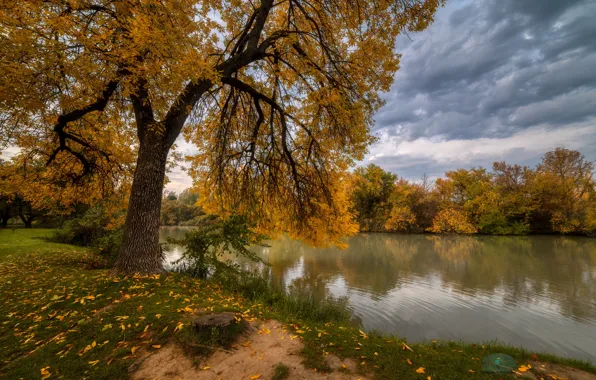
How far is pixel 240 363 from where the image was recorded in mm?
2973

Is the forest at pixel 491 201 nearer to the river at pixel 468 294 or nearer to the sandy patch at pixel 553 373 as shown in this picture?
the river at pixel 468 294

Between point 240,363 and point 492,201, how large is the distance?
3743 cm

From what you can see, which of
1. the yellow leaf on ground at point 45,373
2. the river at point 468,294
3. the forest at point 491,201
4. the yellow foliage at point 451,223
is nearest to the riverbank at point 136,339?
the yellow leaf on ground at point 45,373

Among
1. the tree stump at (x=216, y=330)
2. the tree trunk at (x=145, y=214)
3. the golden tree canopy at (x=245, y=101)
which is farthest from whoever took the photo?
the tree trunk at (x=145, y=214)

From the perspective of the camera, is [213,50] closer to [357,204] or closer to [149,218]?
[149,218]

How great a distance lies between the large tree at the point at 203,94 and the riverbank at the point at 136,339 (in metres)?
1.15

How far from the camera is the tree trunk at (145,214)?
18.0 feet

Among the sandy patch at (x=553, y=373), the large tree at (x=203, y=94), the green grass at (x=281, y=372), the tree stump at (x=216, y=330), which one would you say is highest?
the large tree at (x=203, y=94)

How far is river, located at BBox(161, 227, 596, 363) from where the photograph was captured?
580 centimetres

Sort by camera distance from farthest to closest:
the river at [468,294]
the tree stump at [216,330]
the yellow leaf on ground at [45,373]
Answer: the river at [468,294], the tree stump at [216,330], the yellow leaf on ground at [45,373]

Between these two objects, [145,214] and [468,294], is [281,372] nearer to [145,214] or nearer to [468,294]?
[145,214]

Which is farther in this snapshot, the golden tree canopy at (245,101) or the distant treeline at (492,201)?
the distant treeline at (492,201)

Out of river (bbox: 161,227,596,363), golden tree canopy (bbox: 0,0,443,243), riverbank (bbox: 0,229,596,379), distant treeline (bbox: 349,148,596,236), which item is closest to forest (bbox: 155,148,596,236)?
distant treeline (bbox: 349,148,596,236)

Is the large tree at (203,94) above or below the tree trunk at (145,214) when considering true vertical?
above
